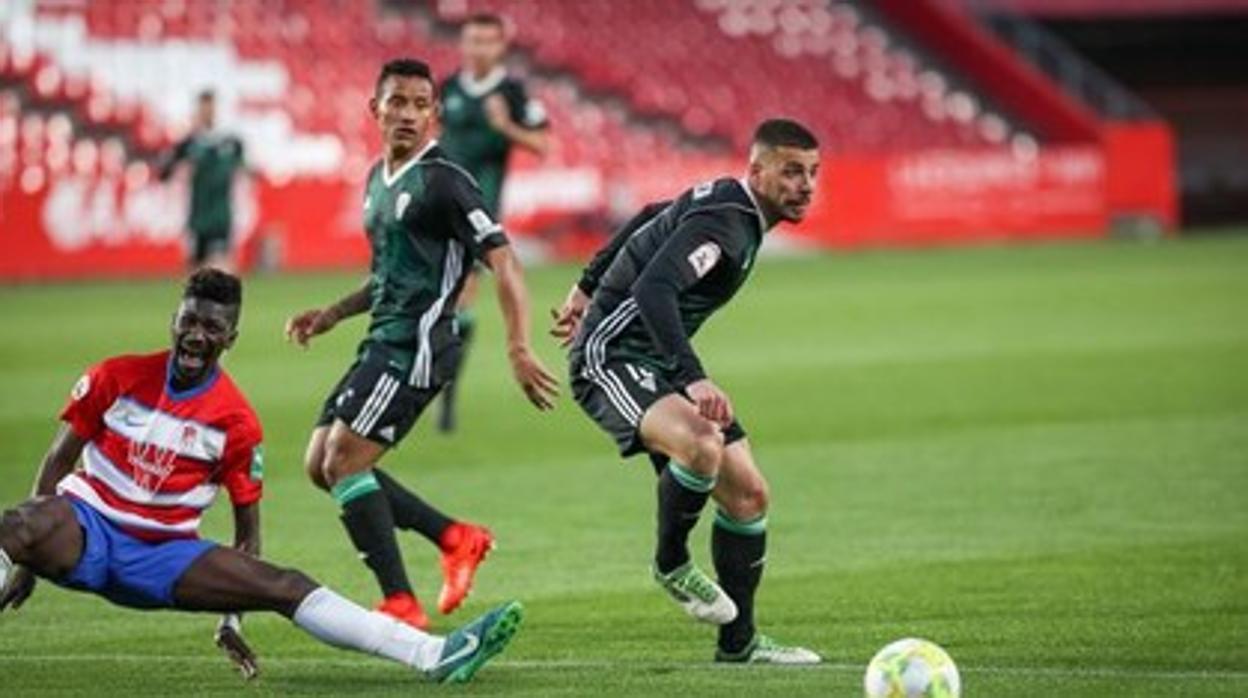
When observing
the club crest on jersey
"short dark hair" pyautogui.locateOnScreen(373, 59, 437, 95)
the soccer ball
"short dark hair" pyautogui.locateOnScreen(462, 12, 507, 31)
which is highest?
"short dark hair" pyautogui.locateOnScreen(462, 12, 507, 31)

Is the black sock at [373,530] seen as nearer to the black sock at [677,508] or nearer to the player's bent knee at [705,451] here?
the black sock at [677,508]

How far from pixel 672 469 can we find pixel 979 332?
16213mm

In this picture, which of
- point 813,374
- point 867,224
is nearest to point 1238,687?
point 813,374

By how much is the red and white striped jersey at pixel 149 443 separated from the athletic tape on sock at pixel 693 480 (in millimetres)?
1595

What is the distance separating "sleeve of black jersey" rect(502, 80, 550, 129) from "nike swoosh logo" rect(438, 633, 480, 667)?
9006 mm

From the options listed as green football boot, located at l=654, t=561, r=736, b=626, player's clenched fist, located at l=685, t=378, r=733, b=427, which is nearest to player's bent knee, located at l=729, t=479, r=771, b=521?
green football boot, located at l=654, t=561, r=736, b=626

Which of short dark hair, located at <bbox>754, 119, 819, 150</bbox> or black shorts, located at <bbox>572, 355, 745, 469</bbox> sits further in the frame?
black shorts, located at <bbox>572, 355, 745, 469</bbox>

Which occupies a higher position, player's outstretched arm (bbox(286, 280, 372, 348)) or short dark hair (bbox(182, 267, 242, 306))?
short dark hair (bbox(182, 267, 242, 306))

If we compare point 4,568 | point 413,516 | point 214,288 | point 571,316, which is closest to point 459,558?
point 413,516

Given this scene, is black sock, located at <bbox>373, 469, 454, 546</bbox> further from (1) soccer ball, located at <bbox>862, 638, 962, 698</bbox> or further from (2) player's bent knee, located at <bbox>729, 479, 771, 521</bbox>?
(1) soccer ball, located at <bbox>862, 638, 962, 698</bbox>

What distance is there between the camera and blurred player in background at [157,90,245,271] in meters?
25.1

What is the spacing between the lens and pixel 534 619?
10.4 metres

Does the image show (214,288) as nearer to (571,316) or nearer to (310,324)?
(571,316)

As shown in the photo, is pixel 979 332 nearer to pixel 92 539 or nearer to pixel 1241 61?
pixel 92 539
